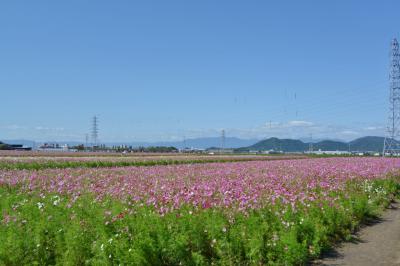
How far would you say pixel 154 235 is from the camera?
24.0 ft

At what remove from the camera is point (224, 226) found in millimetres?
8359

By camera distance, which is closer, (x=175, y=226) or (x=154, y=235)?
(x=154, y=235)

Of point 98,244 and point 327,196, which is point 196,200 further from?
point 327,196

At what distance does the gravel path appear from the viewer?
28.1 feet

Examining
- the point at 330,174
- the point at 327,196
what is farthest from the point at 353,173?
the point at 327,196

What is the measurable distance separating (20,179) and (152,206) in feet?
28.2

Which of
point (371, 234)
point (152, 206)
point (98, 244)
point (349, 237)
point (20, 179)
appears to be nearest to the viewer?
point (98, 244)

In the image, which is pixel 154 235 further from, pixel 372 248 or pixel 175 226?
pixel 372 248

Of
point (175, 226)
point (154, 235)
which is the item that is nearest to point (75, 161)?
point (175, 226)

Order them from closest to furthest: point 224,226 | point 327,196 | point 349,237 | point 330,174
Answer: point 224,226 → point 349,237 → point 327,196 → point 330,174

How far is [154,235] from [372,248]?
5204 mm

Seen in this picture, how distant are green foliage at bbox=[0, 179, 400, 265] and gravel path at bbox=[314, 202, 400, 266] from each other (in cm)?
38

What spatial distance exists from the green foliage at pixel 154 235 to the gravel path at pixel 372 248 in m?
0.38

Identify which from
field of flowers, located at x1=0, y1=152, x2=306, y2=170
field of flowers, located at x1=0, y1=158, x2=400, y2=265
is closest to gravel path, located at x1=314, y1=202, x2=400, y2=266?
field of flowers, located at x1=0, y1=158, x2=400, y2=265
